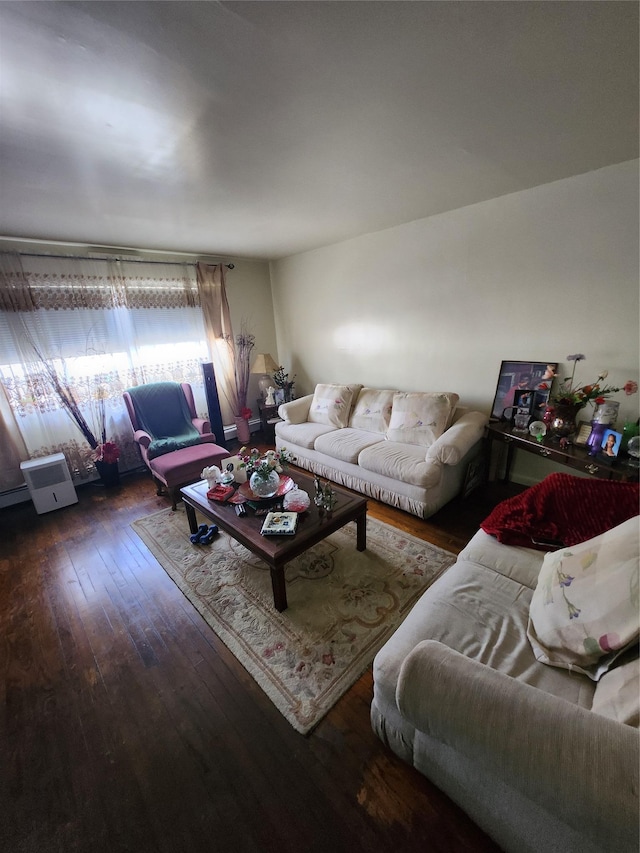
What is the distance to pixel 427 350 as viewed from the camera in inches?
124

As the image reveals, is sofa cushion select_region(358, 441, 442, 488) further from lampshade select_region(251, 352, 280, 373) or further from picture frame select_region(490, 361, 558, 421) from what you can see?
lampshade select_region(251, 352, 280, 373)

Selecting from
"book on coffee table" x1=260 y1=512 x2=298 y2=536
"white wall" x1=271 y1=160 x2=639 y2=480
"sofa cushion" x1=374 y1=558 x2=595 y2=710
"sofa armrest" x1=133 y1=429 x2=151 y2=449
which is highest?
"white wall" x1=271 y1=160 x2=639 y2=480

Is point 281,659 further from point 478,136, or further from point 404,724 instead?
point 478,136

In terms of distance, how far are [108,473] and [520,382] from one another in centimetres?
395

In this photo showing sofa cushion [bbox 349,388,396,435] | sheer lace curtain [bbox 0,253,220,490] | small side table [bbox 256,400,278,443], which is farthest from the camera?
small side table [bbox 256,400,278,443]

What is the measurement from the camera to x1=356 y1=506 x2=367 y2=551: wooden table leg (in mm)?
2082

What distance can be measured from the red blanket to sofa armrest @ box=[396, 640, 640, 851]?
881 millimetres

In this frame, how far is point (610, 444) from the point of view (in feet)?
6.29

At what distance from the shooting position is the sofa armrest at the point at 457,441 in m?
2.32

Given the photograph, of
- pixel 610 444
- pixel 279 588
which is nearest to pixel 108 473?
pixel 279 588

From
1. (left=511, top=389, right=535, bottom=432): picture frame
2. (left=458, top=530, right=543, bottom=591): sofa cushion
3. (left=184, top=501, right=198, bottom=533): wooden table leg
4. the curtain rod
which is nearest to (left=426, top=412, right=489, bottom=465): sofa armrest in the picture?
(left=511, top=389, right=535, bottom=432): picture frame

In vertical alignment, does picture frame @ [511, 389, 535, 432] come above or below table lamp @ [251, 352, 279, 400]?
below

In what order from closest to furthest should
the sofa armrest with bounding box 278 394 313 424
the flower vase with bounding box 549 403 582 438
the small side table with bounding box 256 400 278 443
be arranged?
the flower vase with bounding box 549 403 582 438 < the sofa armrest with bounding box 278 394 313 424 < the small side table with bounding box 256 400 278 443

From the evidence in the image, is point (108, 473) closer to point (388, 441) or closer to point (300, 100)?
point (388, 441)
